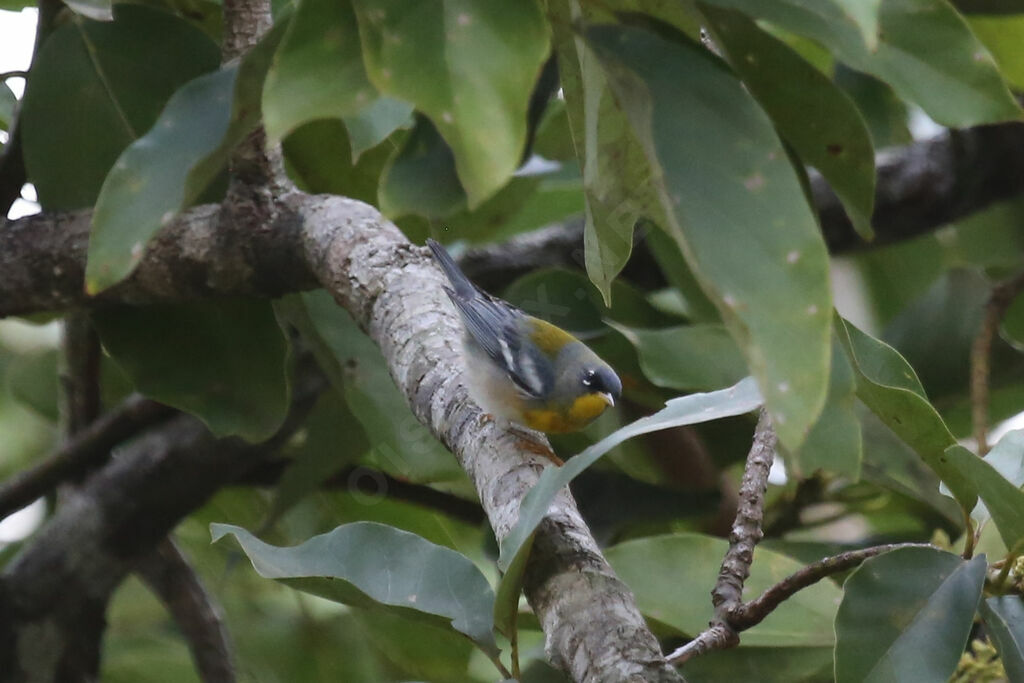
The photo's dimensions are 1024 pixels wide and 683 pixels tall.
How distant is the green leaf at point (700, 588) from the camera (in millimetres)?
1197

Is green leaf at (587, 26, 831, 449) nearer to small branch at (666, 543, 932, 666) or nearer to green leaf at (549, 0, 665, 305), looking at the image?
green leaf at (549, 0, 665, 305)

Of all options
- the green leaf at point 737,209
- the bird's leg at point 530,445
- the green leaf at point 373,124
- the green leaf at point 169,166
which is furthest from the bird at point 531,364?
the green leaf at point 737,209

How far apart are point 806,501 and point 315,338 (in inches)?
32.1

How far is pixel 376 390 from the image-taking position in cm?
138

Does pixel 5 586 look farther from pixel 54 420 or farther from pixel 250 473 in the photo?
pixel 54 420

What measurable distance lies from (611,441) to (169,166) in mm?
480

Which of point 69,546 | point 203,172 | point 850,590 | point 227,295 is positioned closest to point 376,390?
point 227,295

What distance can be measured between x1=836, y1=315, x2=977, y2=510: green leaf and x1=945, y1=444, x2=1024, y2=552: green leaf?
1.7 inches

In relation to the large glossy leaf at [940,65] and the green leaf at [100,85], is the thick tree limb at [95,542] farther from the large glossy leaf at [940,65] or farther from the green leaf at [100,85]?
the large glossy leaf at [940,65]

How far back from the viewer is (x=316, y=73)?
2.61 feet

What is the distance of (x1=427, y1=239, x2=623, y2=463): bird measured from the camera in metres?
1.54

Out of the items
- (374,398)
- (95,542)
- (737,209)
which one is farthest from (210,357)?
(737,209)

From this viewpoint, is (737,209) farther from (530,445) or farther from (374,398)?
(374,398)

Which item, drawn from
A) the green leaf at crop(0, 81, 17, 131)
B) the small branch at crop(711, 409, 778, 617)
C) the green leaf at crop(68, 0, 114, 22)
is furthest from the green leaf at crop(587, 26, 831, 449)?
the green leaf at crop(0, 81, 17, 131)
